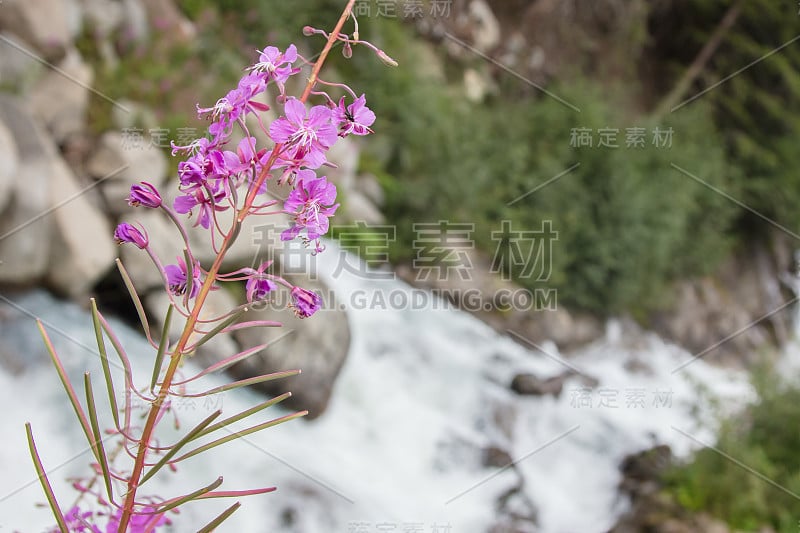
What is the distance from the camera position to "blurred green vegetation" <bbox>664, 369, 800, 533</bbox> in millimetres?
3725

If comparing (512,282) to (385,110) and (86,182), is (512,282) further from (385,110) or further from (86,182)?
(86,182)

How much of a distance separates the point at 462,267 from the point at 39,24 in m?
3.35

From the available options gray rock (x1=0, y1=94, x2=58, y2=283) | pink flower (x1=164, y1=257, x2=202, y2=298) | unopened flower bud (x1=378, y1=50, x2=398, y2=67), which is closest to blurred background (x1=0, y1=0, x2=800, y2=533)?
gray rock (x1=0, y1=94, x2=58, y2=283)

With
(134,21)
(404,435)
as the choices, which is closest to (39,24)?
(134,21)

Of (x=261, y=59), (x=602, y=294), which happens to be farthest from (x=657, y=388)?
(x=261, y=59)

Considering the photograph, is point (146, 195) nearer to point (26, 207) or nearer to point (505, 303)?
point (26, 207)

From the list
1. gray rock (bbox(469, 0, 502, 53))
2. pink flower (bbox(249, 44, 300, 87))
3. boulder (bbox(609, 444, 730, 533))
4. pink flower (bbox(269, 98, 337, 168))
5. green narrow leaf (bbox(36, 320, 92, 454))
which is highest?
gray rock (bbox(469, 0, 502, 53))

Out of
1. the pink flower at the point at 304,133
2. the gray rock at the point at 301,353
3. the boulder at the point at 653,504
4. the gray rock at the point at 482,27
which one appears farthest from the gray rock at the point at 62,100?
the gray rock at the point at 482,27

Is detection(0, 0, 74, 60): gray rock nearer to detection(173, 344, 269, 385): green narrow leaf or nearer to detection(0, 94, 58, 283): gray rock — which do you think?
detection(0, 94, 58, 283): gray rock

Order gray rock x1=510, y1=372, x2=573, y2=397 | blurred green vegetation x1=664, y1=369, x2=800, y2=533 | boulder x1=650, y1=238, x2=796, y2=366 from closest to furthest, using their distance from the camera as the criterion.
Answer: blurred green vegetation x1=664, y1=369, x2=800, y2=533 → gray rock x1=510, y1=372, x2=573, y2=397 → boulder x1=650, y1=238, x2=796, y2=366

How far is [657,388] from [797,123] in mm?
4264

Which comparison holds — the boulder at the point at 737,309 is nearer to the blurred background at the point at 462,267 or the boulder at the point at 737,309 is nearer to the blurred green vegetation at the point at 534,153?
the blurred background at the point at 462,267

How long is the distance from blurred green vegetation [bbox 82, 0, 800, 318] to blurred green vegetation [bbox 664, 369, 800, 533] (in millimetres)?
2049

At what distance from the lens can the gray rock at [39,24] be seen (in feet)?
12.4
